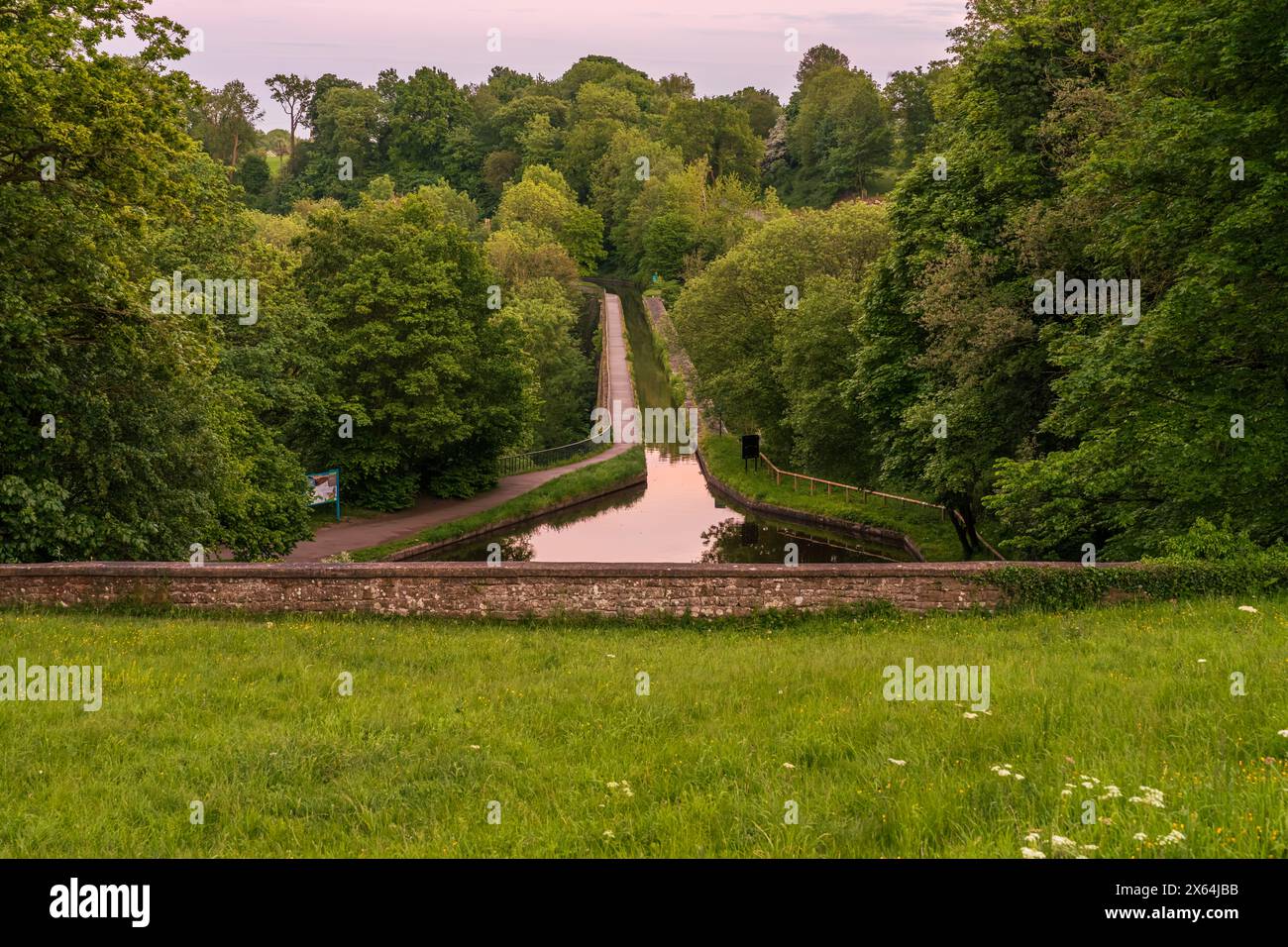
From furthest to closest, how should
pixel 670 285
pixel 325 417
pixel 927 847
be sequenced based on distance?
pixel 670 285 → pixel 325 417 → pixel 927 847

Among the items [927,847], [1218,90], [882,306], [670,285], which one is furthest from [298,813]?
[670,285]

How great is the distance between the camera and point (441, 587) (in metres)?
17.9

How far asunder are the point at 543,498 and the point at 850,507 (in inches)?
556

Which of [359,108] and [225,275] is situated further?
[359,108]

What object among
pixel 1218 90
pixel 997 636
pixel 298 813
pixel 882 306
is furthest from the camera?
pixel 882 306

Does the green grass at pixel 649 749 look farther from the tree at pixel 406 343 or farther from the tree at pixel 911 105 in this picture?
the tree at pixel 911 105

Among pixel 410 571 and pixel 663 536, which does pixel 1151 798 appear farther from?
pixel 663 536

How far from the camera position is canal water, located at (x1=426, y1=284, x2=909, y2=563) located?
1523 inches

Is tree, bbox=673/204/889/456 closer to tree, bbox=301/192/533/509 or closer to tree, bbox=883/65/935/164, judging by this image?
tree, bbox=301/192/533/509

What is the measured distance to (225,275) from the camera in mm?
29109

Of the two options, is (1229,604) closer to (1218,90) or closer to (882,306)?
(1218,90)

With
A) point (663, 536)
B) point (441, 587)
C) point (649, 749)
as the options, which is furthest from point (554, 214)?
point (649, 749)
